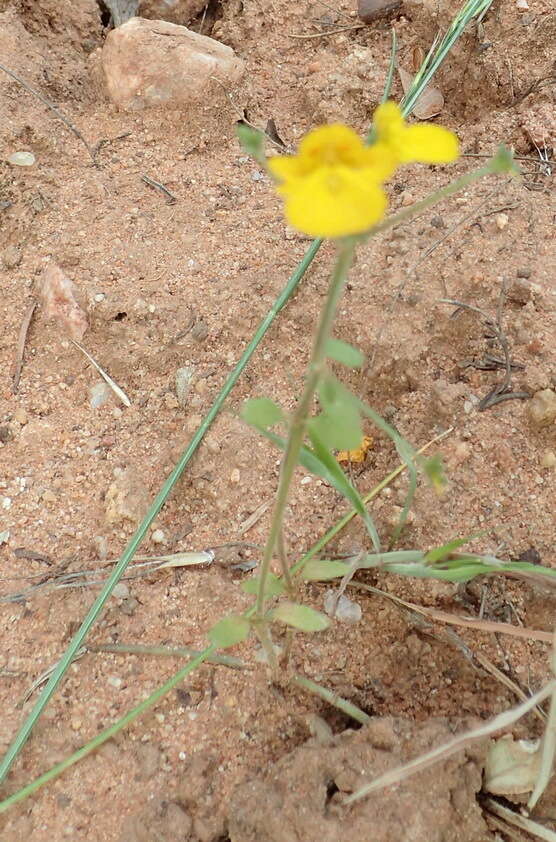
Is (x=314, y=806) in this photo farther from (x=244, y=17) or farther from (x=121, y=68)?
(x=244, y=17)

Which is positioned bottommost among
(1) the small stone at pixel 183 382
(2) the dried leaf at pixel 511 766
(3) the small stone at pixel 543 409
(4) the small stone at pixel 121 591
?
(4) the small stone at pixel 121 591

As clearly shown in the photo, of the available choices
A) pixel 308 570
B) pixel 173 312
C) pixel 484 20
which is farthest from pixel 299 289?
pixel 484 20

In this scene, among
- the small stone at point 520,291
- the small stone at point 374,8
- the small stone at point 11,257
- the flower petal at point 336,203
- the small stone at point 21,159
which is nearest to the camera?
the flower petal at point 336,203

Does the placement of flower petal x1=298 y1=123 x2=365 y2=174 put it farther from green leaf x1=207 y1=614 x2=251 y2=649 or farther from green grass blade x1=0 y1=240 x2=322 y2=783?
green grass blade x1=0 y1=240 x2=322 y2=783

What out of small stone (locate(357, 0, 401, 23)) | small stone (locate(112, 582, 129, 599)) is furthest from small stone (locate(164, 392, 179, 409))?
small stone (locate(357, 0, 401, 23))

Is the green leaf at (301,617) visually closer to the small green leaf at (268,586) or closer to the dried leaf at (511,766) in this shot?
the small green leaf at (268,586)

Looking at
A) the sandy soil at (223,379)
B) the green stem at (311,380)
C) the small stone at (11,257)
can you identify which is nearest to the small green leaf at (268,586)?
the green stem at (311,380)
